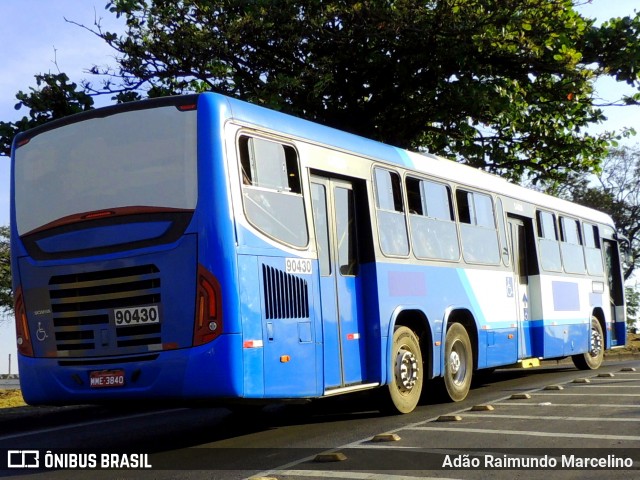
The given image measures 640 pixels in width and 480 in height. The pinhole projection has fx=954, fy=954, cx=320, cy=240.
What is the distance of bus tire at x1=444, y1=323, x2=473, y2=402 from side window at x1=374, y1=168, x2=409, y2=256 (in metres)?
1.68

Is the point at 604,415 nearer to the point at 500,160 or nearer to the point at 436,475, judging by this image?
the point at 436,475

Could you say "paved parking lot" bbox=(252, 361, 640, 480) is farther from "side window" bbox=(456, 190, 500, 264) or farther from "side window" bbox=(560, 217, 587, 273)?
"side window" bbox=(560, 217, 587, 273)

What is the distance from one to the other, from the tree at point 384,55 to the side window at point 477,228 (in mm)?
4092

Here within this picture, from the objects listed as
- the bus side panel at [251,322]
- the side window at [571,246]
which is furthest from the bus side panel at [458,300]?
the side window at [571,246]

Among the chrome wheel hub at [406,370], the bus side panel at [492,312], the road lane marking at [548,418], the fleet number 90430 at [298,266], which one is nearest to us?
the fleet number 90430 at [298,266]

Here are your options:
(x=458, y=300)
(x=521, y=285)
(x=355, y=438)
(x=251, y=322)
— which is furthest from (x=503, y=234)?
(x=251, y=322)

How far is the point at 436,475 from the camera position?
7199mm

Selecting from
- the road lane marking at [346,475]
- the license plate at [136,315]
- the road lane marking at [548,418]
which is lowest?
the road lane marking at [346,475]

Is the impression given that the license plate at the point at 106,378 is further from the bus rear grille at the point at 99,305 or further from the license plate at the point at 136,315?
the license plate at the point at 136,315

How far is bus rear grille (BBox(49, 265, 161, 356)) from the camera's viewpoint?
8.73m

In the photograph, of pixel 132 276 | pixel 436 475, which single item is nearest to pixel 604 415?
pixel 436 475

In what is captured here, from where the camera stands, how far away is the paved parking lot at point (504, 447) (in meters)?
7.31

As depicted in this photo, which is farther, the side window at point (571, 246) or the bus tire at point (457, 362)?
the side window at point (571, 246)

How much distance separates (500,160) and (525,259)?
5573 millimetres
